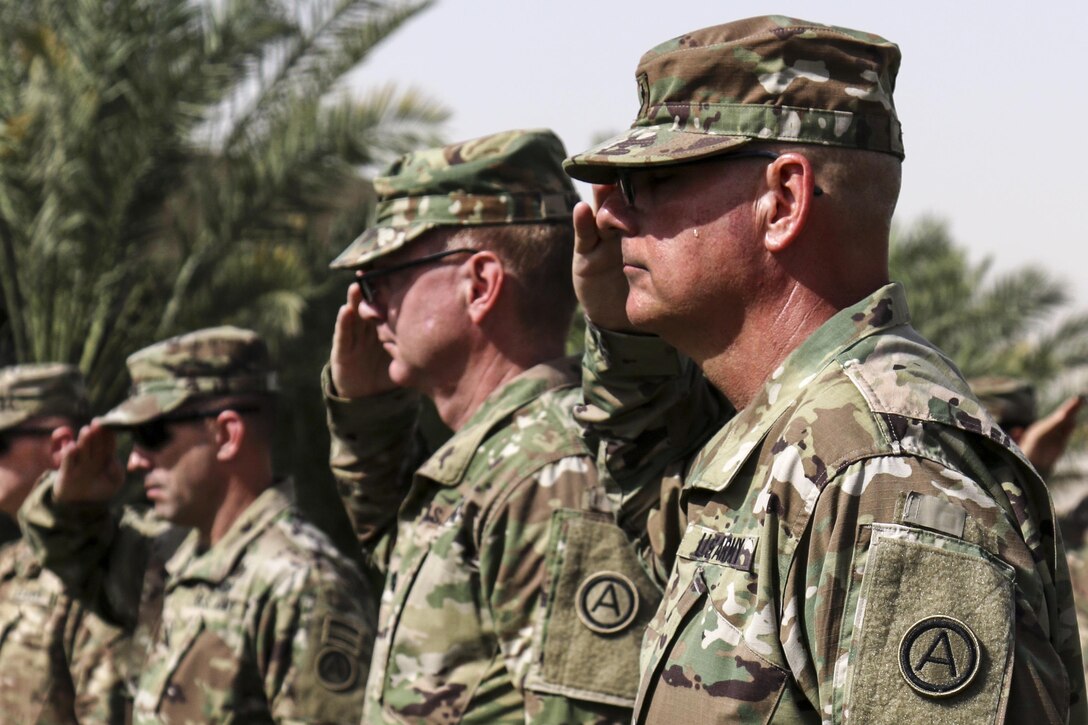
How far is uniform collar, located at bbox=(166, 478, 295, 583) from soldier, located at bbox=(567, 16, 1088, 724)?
2.57 m

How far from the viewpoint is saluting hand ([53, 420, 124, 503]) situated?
576cm

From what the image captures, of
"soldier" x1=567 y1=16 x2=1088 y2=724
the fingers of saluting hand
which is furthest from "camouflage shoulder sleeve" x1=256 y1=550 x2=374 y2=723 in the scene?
"soldier" x1=567 y1=16 x2=1088 y2=724

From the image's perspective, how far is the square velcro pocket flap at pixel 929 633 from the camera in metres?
2.03

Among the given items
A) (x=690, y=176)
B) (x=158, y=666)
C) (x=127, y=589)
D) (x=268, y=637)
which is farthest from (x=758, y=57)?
(x=127, y=589)

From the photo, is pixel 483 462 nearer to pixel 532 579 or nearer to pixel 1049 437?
pixel 532 579

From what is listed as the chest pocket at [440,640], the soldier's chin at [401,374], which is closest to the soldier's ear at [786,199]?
the chest pocket at [440,640]

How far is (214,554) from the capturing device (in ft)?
16.3

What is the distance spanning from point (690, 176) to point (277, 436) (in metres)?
8.42

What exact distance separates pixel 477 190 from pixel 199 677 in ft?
5.91

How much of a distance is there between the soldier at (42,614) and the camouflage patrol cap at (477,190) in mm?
2581

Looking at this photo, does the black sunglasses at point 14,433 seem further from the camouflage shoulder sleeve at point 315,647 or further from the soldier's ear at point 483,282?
the soldier's ear at point 483,282

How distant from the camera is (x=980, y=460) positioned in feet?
7.36

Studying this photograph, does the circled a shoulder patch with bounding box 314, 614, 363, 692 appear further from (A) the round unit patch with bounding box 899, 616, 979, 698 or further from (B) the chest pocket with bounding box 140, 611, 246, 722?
(A) the round unit patch with bounding box 899, 616, 979, 698

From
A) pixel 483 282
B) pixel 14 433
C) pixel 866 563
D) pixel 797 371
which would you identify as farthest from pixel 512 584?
pixel 14 433
